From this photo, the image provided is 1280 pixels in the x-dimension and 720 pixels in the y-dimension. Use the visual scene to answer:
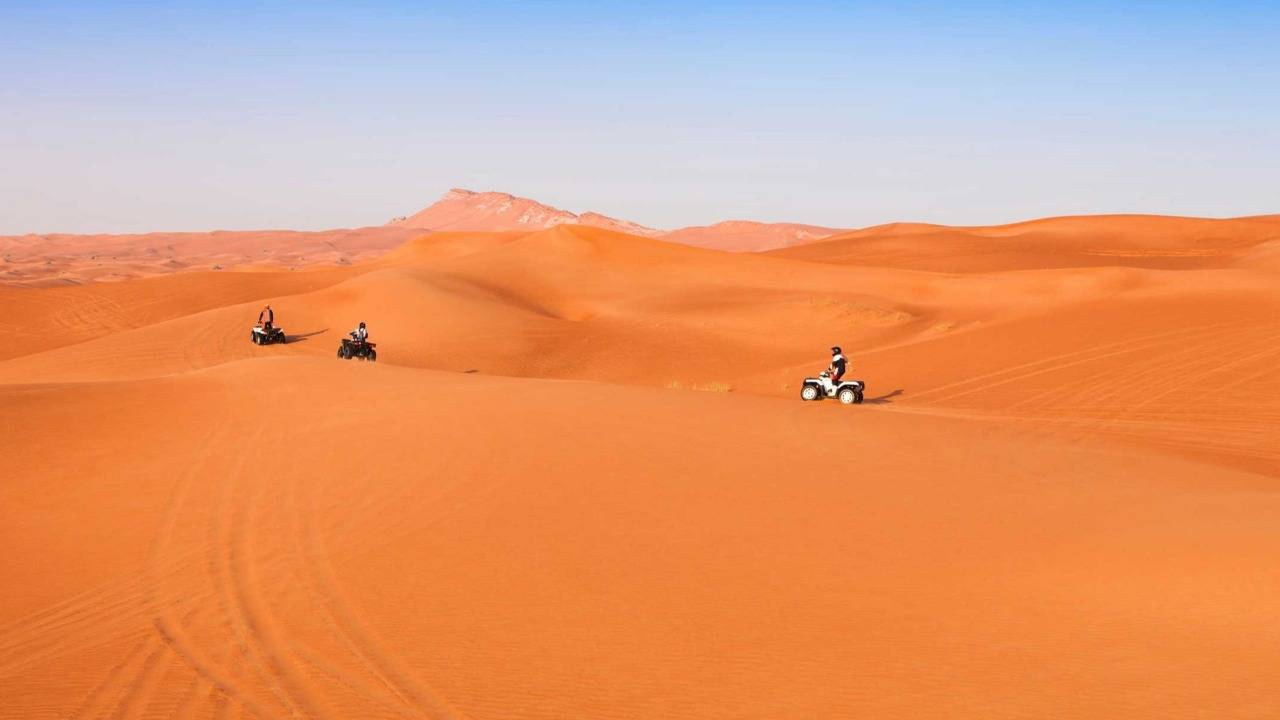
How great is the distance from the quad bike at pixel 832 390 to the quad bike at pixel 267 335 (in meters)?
21.0

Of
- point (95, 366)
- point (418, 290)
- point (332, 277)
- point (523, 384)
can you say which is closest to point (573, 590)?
point (523, 384)

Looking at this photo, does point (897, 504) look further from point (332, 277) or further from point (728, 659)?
point (332, 277)

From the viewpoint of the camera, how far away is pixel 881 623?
780 cm

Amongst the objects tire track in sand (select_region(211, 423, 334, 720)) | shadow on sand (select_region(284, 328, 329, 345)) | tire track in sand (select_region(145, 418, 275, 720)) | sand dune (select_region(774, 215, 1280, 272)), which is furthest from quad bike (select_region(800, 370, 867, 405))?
sand dune (select_region(774, 215, 1280, 272))

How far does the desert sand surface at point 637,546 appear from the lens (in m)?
6.62

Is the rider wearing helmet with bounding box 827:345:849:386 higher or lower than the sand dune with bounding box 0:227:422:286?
lower

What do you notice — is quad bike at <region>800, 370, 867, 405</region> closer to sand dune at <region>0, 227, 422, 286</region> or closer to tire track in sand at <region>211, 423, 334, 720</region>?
tire track in sand at <region>211, 423, 334, 720</region>

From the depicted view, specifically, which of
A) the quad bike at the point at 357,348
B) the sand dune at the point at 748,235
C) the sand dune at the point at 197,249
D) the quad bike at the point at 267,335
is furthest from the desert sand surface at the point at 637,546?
the sand dune at the point at 748,235

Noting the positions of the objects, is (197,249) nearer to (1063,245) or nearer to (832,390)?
(1063,245)

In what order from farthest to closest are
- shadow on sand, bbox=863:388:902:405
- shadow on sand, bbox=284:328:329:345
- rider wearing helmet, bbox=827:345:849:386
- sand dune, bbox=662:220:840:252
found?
sand dune, bbox=662:220:840:252, shadow on sand, bbox=284:328:329:345, shadow on sand, bbox=863:388:902:405, rider wearing helmet, bbox=827:345:849:386

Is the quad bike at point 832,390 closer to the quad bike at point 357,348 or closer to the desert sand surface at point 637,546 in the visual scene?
the desert sand surface at point 637,546

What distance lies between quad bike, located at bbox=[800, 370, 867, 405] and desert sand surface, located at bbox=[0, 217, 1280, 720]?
4.91 ft

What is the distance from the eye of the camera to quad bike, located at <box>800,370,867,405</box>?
71.9ft

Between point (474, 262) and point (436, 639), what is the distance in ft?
171
